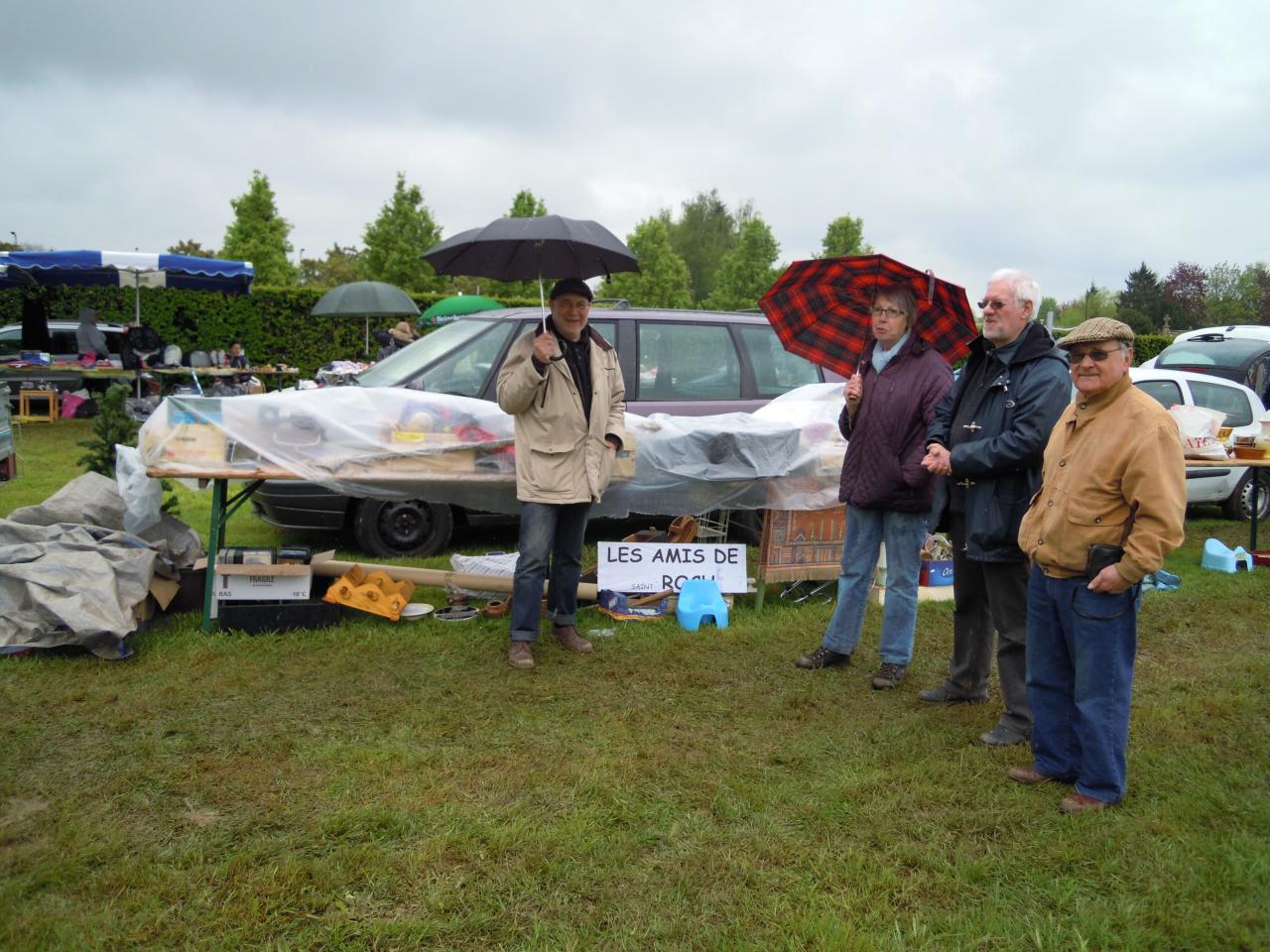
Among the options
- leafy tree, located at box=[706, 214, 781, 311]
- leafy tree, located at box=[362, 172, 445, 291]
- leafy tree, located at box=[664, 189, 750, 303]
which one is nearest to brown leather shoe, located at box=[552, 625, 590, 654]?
leafy tree, located at box=[362, 172, 445, 291]

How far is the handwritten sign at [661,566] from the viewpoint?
5688 mm

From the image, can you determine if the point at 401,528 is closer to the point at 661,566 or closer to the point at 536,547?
the point at 661,566

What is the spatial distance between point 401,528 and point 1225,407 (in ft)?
28.2

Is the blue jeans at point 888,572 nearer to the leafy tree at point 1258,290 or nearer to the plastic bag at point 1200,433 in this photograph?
the plastic bag at point 1200,433

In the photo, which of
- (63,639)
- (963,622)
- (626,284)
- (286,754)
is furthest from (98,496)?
(626,284)

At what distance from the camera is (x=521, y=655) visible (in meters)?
4.66

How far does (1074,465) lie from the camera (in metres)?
3.21

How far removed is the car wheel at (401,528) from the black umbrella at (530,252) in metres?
2.15

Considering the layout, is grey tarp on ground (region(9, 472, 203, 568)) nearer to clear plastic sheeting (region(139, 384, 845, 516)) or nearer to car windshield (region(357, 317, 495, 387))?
clear plastic sheeting (region(139, 384, 845, 516))

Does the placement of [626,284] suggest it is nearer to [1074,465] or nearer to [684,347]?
[684,347]

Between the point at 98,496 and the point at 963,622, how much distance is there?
463 cm

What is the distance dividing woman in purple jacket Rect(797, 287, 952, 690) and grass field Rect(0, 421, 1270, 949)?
1.12ft

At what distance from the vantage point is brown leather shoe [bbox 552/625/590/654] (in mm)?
4934

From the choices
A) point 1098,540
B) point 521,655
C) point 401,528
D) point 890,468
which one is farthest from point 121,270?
point 1098,540
